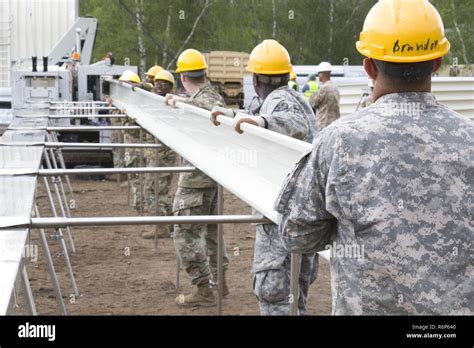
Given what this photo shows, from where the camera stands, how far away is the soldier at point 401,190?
3.01m

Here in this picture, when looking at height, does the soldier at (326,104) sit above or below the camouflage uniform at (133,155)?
above

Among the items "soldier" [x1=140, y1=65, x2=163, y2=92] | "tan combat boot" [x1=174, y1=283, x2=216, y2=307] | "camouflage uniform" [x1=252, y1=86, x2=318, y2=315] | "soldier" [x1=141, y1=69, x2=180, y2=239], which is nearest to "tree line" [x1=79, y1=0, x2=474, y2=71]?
"soldier" [x1=140, y1=65, x2=163, y2=92]

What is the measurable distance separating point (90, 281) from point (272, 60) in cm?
453

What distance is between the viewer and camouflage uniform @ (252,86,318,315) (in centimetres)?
560

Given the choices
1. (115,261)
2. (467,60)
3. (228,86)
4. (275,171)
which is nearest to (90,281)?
(115,261)

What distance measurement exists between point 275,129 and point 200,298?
323 centimetres

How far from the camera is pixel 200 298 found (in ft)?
28.3

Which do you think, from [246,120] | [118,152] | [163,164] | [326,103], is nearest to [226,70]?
[118,152]

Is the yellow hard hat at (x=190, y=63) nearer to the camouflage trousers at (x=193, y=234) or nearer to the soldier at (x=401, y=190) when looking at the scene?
the camouflage trousers at (x=193, y=234)

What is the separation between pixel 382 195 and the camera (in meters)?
3.01

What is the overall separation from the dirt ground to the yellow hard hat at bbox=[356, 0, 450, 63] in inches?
201

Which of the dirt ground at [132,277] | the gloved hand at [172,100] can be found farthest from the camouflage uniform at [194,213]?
the dirt ground at [132,277]
